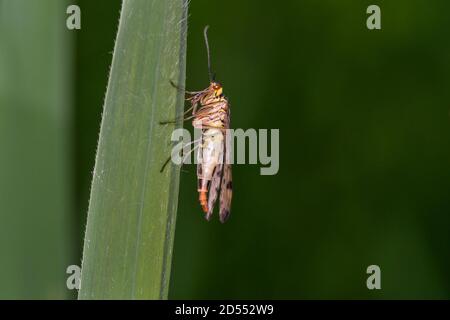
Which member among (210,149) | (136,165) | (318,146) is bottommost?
(136,165)

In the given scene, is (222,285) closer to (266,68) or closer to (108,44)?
(266,68)

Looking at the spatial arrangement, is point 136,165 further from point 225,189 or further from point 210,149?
point 225,189

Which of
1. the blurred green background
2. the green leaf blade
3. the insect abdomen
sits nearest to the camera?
the green leaf blade

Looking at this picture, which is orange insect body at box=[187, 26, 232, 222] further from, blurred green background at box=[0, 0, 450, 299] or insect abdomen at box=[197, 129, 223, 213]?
blurred green background at box=[0, 0, 450, 299]

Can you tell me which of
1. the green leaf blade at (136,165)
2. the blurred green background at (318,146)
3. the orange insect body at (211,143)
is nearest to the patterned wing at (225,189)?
the orange insect body at (211,143)

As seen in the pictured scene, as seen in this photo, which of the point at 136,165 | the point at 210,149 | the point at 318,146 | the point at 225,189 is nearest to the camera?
the point at 136,165

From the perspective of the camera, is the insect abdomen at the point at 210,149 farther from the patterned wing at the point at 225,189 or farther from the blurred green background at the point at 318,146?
the blurred green background at the point at 318,146

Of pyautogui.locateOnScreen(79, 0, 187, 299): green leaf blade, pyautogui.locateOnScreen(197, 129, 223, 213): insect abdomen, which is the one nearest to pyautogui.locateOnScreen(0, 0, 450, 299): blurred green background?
pyautogui.locateOnScreen(197, 129, 223, 213): insect abdomen

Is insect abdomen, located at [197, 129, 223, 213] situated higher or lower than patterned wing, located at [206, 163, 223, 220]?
higher

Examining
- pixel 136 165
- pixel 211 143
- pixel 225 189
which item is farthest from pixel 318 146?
pixel 136 165
